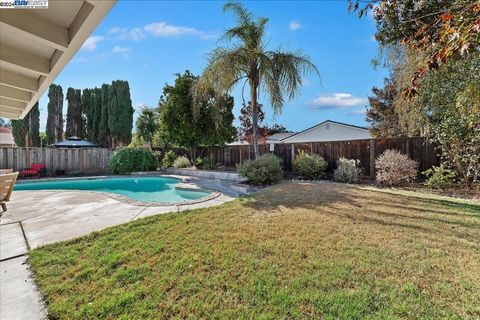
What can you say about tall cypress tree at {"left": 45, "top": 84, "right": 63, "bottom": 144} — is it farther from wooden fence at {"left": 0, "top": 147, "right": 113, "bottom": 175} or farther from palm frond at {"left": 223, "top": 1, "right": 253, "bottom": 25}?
palm frond at {"left": 223, "top": 1, "right": 253, "bottom": 25}

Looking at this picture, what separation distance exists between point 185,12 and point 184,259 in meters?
6.80

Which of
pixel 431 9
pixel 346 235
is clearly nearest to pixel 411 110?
pixel 431 9

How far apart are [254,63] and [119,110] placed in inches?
698

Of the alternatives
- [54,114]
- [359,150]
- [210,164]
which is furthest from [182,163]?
[54,114]

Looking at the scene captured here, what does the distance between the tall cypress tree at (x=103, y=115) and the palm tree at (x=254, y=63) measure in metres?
17.9

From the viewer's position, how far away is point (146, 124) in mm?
26547

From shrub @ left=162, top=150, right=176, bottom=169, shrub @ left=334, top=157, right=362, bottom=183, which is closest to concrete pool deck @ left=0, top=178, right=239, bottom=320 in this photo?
shrub @ left=334, top=157, right=362, bottom=183

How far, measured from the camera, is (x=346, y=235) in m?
4.10

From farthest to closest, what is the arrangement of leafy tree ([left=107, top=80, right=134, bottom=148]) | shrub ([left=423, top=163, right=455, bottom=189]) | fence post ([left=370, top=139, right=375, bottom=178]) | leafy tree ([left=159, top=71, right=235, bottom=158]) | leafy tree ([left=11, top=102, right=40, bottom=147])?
1. leafy tree ([left=107, top=80, right=134, bottom=148])
2. leafy tree ([left=11, top=102, right=40, bottom=147])
3. leafy tree ([left=159, top=71, right=235, bottom=158])
4. fence post ([left=370, top=139, right=375, bottom=178])
5. shrub ([left=423, top=163, right=455, bottom=189])

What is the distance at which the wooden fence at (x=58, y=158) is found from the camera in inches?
584

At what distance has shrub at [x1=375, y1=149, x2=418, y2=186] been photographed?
882 cm

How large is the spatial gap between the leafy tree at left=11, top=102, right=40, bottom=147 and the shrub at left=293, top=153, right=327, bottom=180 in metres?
23.3

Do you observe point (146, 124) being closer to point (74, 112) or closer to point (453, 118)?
point (74, 112)

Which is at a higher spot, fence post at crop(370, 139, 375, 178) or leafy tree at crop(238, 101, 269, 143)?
leafy tree at crop(238, 101, 269, 143)
